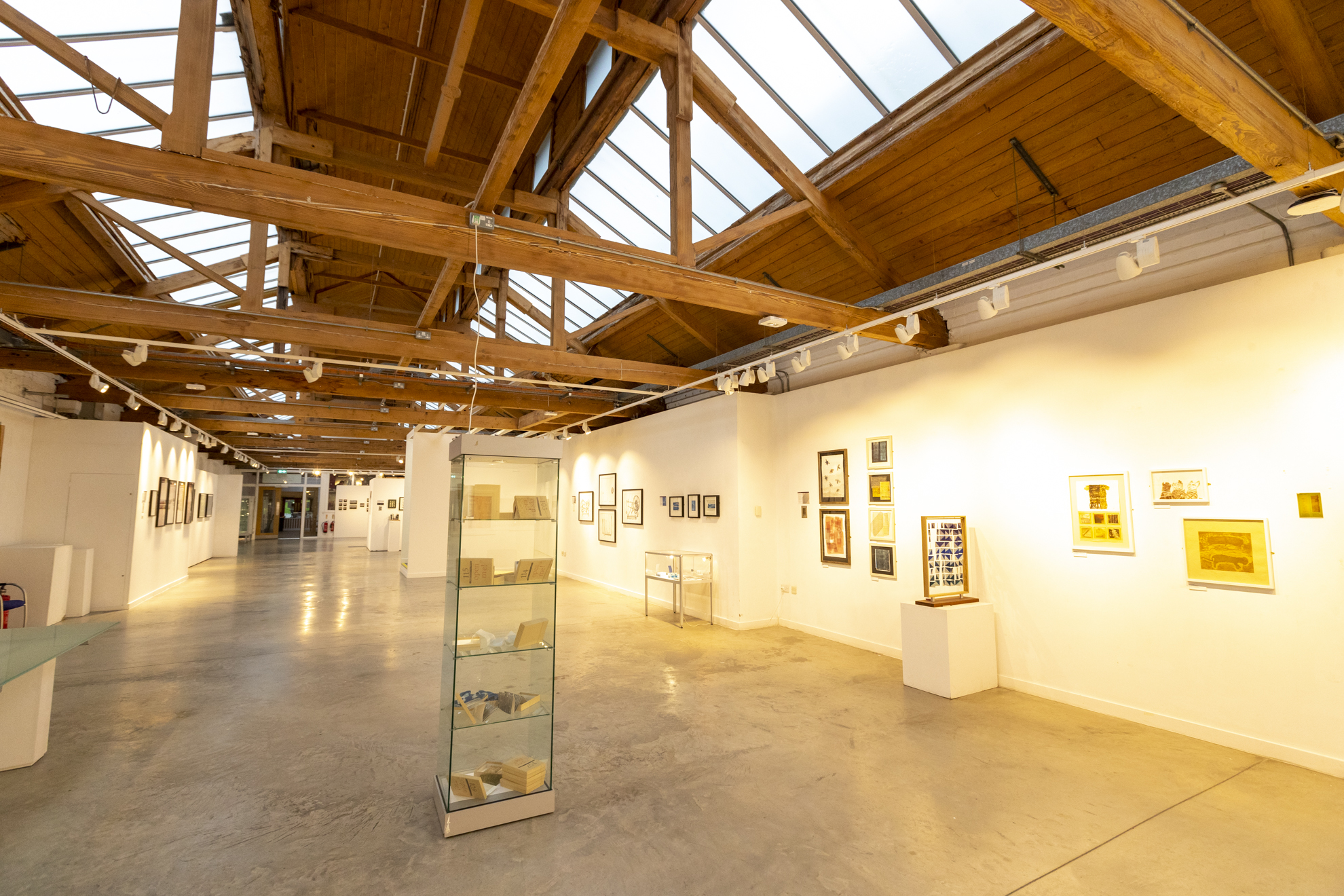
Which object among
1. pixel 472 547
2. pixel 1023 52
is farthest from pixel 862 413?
pixel 472 547

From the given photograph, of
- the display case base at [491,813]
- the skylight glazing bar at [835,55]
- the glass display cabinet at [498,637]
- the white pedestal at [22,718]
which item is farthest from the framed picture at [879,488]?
the white pedestal at [22,718]

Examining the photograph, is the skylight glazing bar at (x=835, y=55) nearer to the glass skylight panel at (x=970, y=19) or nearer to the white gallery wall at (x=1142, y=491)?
the glass skylight panel at (x=970, y=19)

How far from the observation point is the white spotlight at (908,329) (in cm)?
533

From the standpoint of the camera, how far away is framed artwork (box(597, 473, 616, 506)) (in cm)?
1215

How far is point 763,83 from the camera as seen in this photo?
5152mm

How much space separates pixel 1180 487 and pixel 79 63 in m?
7.91

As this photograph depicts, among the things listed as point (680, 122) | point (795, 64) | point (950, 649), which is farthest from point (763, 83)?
point (950, 649)

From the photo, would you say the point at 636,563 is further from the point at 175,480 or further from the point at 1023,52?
the point at 175,480

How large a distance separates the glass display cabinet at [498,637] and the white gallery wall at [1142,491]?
450 cm

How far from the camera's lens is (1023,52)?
13.8ft

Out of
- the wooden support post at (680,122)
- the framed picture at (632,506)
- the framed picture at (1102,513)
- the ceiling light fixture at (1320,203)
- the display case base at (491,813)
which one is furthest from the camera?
the framed picture at (632,506)

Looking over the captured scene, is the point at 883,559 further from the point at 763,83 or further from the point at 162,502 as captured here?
the point at 162,502

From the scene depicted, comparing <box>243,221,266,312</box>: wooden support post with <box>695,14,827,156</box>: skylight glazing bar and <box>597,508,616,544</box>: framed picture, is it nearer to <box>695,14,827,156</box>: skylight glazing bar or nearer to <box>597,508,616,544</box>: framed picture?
<box>695,14,827,156</box>: skylight glazing bar

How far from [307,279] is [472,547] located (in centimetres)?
894
